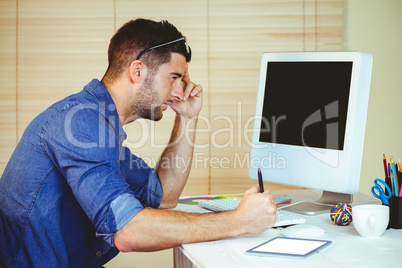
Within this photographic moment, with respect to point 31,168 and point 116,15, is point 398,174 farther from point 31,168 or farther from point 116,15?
point 116,15

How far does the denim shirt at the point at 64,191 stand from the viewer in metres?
1.19

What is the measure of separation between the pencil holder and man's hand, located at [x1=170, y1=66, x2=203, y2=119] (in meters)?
0.86

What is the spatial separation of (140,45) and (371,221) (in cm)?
93

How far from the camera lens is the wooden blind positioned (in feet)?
9.43

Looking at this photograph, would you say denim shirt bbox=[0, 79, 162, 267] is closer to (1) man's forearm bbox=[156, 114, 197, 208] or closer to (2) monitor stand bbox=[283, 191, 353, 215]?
(1) man's forearm bbox=[156, 114, 197, 208]

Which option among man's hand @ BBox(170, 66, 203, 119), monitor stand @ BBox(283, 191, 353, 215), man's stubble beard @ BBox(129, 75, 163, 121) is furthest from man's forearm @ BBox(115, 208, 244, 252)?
man's hand @ BBox(170, 66, 203, 119)

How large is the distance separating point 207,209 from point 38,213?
1.98ft

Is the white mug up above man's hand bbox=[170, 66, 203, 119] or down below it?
below

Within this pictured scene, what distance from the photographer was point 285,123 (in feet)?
5.49

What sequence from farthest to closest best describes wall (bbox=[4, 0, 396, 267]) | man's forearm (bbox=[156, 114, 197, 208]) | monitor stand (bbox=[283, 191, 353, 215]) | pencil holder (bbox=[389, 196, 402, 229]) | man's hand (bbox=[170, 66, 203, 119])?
wall (bbox=[4, 0, 396, 267]), man's hand (bbox=[170, 66, 203, 119]), man's forearm (bbox=[156, 114, 197, 208]), monitor stand (bbox=[283, 191, 353, 215]), pencil holder (bbox=[389, 196, 402, 229])

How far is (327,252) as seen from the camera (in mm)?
1127

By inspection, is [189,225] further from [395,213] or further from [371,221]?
[395,213]

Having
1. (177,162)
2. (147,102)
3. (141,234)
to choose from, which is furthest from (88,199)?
(177,162)

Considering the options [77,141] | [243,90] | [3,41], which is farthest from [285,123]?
[3,41]
